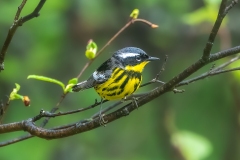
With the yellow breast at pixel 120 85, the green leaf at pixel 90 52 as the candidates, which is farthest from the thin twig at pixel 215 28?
the yellow breast at pixel 120 85

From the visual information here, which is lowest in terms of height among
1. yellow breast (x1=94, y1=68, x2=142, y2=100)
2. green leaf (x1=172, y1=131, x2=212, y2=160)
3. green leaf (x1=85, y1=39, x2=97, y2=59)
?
green leaf (x1=172, y1=131, x2=212, y2=160)

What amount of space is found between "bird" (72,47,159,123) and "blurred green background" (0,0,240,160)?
163cm

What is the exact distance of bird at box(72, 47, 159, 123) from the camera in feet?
8.92

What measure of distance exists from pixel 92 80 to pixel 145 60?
12.6 inches

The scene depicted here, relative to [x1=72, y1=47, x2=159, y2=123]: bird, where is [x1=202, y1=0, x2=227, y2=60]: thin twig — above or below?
above

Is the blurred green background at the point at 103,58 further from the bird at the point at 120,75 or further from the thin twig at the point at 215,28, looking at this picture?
the thin twig at the point at 215,28

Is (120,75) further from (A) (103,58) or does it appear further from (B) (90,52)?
(A) (103,58)

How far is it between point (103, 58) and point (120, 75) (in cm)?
253

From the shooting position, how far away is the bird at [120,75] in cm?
272

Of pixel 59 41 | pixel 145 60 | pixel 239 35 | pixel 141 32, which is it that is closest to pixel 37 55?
pixel 59 41

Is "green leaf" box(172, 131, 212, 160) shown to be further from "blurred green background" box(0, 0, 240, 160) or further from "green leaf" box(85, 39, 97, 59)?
"green leaf" box(85, 39, 97, 59)

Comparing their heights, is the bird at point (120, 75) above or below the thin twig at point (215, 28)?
below

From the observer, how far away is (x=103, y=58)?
5.37m

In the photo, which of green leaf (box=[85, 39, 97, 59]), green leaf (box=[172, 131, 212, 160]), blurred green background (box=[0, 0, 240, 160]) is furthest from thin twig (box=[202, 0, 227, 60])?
blurred green background (box=[0, 0, 240, 160])
